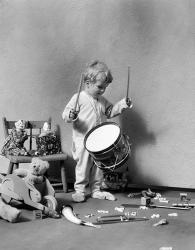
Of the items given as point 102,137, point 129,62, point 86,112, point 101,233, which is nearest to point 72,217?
point 101,233

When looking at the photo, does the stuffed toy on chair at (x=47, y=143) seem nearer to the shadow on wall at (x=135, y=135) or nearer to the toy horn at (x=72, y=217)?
the shadow on wall at (x=135, y=135)

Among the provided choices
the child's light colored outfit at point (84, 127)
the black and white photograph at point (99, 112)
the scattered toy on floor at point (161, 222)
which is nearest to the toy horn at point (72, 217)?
the black and white photograph at point (99, 112)

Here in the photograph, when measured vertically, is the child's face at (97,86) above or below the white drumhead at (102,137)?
above

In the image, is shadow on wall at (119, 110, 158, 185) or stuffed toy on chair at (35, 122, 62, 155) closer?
stuffed toy on chair at (35, 122, 62, 155)

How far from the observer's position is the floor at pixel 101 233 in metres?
2.20

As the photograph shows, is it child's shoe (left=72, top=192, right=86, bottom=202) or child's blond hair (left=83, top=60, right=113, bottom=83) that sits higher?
child's blond hair (left=83, top=60, right=113, bottom=83)

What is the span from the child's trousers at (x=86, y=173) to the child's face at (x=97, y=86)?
1.35 feet

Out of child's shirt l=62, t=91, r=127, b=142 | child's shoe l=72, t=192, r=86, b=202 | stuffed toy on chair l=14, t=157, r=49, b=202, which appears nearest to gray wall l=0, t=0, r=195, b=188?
child's shirt l=62, t=91, r=127, b=142

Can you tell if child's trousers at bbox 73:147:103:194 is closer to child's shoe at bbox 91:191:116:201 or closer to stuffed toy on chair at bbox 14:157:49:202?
child's shoe at bbox 91:191:116:201

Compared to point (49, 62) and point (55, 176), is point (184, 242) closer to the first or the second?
point (55, 176)

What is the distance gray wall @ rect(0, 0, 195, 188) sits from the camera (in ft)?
10.9

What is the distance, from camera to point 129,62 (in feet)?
11.3

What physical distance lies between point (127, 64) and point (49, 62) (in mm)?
707

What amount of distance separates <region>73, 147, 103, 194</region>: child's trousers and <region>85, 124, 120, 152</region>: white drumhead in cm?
23
